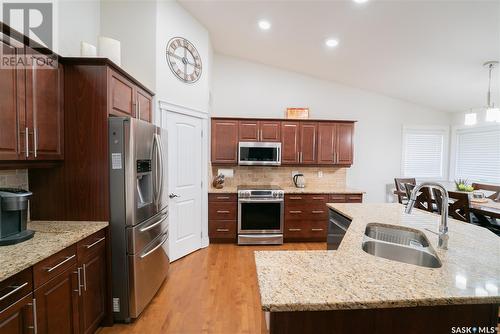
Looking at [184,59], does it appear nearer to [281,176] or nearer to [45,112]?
[45,112]

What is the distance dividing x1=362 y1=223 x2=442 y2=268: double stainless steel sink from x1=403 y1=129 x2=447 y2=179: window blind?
366 centimetres

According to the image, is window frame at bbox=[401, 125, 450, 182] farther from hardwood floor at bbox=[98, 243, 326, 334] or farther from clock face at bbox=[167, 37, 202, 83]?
clock face at bbox=[167, 37, 202, 83]

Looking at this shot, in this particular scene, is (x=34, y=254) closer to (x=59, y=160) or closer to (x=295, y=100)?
(x=59, y=160)

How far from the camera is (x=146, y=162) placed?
2.17 metres

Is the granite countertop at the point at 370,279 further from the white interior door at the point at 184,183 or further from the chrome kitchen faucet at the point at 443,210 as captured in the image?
the white interior door at the point at 184,183

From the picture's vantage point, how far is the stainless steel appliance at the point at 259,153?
402 cm

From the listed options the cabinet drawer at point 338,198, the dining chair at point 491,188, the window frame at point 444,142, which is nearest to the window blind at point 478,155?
the window frame at point 444,142

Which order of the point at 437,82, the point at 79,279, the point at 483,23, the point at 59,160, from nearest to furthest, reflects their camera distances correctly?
the point at 79,279 < the point at 59,160 < the point at 483,23 < the point at 437,82

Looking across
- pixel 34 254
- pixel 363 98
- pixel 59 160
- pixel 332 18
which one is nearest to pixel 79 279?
pixel 34 254

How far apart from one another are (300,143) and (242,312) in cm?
284

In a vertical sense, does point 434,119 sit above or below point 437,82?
below

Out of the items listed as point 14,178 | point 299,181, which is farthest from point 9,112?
point 299,181

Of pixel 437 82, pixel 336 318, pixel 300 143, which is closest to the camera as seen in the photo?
pixel 336 318

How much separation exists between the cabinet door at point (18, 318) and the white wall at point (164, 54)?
2.27 metres
